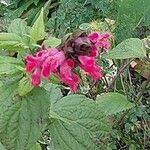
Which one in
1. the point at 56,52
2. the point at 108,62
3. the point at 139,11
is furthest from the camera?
the point at 108,62

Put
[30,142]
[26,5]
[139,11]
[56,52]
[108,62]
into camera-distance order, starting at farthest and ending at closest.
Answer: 1. [26,5]
2. [108,62]
3. [139,11]
4. [30,142]
5. [56,52]

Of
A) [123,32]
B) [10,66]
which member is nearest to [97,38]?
[10,66]

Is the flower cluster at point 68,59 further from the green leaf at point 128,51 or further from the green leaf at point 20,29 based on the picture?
the green leaf at point 128,51

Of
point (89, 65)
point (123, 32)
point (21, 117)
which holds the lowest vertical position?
point (123, 32)

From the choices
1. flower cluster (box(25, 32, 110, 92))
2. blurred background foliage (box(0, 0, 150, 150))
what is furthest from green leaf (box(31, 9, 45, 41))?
blurred background foliage (box(0, 0, 150, 150))

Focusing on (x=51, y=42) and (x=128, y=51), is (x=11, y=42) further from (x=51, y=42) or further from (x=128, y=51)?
(x=128, y=51)

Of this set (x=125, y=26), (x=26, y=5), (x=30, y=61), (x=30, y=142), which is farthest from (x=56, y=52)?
(x=26, y=5)

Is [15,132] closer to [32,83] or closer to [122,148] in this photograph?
[32,83]
